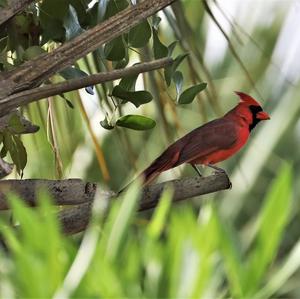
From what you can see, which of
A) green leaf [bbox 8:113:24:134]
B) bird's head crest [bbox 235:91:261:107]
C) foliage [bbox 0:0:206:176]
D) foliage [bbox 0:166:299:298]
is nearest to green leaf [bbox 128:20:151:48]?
foliage [bbox 0:0:206:176]

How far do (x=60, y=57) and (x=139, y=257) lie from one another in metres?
0.33

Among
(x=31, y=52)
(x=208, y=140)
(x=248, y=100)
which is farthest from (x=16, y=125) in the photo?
(x=248, y=100)

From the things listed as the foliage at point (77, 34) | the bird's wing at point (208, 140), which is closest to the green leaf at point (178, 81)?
the foliage at point (77, 34)

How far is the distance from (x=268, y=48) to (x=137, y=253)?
2.52 m

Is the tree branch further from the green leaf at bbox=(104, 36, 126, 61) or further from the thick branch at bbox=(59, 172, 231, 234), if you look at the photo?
the green leaf at bbox=(104, 36, 126, 61)

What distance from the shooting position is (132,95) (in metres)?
0.71

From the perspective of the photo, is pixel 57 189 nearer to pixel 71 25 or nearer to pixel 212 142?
pixel 71 25

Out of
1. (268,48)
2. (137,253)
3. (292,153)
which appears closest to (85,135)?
(268,48)

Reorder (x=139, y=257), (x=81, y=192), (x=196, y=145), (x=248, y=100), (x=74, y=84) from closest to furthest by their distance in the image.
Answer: (x=139, y=257) → (x=74, y=84) → (x=81, y=192) → (x=196, y=145) → (x=248, y=100)

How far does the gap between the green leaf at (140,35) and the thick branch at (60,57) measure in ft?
0.47

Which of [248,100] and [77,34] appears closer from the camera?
[77,34]

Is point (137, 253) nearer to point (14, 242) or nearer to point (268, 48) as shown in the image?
point (14, 242)

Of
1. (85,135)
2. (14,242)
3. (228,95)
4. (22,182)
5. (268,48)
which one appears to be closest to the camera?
(14,242)

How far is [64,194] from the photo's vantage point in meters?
0.64
